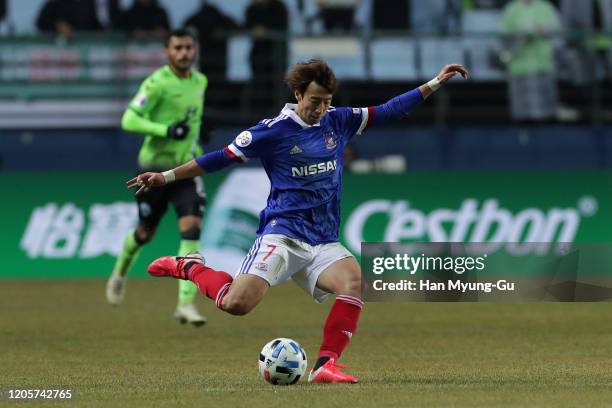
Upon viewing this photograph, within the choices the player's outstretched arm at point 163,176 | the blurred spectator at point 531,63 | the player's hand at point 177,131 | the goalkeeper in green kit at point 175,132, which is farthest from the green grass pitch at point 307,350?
the blurred spectator at point 531,63

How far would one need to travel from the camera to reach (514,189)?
19172 mm

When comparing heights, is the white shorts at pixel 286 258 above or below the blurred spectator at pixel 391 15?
below

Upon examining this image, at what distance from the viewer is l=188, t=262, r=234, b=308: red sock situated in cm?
927

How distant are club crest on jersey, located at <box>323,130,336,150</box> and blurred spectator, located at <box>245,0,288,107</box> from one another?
39.0 ft

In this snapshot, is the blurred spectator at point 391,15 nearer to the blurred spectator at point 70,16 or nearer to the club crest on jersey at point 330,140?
the blurred spectator at point 70,16

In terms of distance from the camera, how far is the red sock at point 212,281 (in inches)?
365

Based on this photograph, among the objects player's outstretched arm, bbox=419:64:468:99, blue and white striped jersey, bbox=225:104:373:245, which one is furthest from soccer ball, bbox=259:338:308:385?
player's outstretched arm, bbox=419:64:468:99

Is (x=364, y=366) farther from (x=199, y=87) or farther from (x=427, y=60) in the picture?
(x=427, y=60)

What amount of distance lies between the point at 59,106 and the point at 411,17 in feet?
17.2

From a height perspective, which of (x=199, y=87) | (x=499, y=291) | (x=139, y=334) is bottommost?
(x=139, y=334)

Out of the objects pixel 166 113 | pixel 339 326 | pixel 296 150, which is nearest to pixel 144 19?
pixel 166 113

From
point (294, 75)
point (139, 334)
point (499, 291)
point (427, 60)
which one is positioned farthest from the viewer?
point (427, 60)

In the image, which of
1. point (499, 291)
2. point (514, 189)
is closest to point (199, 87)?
point (499, 291)

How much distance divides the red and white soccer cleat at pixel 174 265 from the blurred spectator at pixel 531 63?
1204 cm
